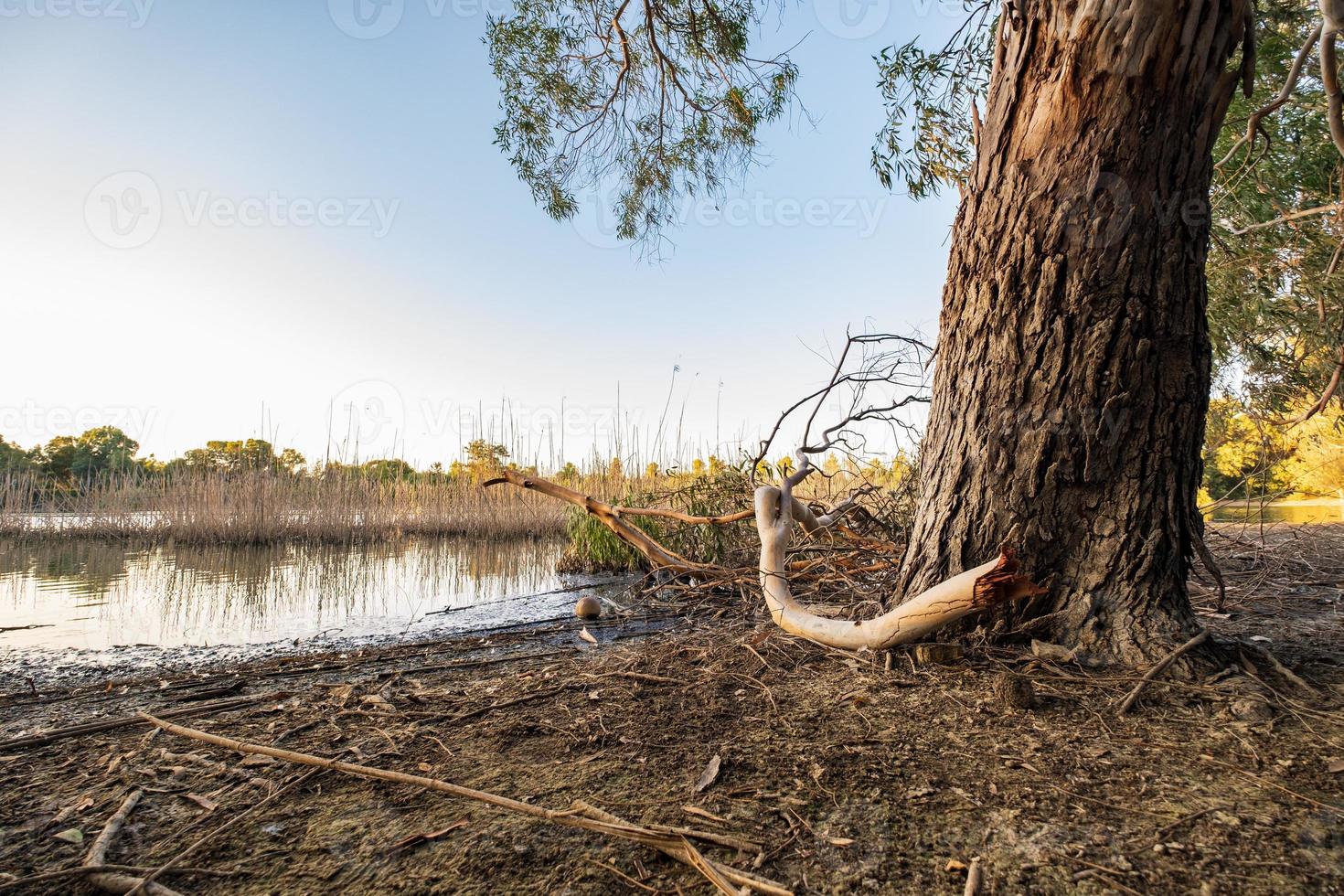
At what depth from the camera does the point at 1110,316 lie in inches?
73.4

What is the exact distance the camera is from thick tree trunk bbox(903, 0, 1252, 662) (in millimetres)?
1837

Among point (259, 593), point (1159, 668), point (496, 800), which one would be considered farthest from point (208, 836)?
point (259, 593)

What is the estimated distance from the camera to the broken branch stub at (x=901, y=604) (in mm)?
1801

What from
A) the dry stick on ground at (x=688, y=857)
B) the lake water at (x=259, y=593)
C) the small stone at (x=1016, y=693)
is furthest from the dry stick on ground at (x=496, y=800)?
the lake water at (x=259, y=593)

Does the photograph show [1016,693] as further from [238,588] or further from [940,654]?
[238,588]

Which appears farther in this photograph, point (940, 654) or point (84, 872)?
point (940, 654)

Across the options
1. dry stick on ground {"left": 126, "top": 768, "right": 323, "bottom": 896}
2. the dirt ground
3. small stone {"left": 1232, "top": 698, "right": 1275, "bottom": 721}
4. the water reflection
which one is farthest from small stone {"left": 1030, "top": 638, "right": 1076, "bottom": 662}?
the water reflection

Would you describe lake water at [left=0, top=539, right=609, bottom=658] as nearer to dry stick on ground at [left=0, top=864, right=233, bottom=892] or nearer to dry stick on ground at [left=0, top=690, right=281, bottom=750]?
dry stick on ground at [left=0, top=690, right=281, bottom=750]

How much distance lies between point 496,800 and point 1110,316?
6.78 feet

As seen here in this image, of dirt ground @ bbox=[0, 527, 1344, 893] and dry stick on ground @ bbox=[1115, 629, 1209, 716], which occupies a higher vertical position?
dry stick on ground @ bbox=[1115, 629, 1209, 716]

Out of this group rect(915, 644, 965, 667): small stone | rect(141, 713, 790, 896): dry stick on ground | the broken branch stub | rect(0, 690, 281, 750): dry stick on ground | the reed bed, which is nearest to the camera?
rect(141, 713, 790, 896): dry stick on ground

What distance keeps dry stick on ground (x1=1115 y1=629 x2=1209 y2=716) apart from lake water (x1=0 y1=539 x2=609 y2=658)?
3.09m

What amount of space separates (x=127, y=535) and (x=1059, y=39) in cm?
1304

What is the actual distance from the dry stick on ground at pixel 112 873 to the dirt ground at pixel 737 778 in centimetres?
2
